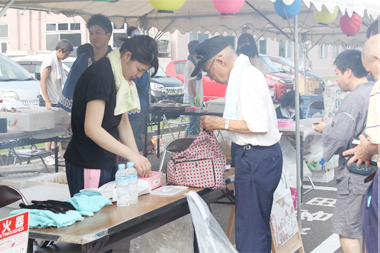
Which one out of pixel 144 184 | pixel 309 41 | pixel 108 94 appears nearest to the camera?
pixel 108 94

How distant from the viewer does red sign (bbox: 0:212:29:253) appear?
7.24 feet

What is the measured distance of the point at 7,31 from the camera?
2473 cm

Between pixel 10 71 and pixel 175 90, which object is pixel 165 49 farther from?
pixel 10 71

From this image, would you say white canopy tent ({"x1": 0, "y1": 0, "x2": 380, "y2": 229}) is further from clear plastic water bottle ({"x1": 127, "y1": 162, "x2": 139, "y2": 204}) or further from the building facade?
the building facade

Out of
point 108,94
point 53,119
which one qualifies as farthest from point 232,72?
point 53,119

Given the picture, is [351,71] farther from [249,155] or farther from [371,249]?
[371,249]

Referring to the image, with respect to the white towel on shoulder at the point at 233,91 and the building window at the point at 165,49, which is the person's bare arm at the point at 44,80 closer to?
the white towel on shoulder at the point at 233,91

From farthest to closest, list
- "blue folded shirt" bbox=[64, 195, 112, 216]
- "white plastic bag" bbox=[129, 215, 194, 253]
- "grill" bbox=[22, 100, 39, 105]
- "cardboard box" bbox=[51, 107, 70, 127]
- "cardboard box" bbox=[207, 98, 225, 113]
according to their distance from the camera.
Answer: "grill" bbox=[22, 100, 39, 105], "cardboard box" bbox=[207, 98, 225, 113], "cardboard box" bbox=[51, 107, 70, 127], "white plastic bag" bbox=[129, 215, 194, 253], "blue folded shirt" bbox=[64, 195, 112, 216]

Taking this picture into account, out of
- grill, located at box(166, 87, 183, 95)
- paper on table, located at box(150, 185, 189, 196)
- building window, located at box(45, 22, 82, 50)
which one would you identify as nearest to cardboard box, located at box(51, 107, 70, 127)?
paper on table, located at box(150, 185, 189, 196)

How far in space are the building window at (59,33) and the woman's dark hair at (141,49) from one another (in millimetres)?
21236

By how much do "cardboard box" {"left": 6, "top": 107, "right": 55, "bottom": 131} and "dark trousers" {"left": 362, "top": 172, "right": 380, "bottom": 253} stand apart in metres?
4.10

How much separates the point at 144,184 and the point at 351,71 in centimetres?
177

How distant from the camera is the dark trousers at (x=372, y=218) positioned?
2493mm

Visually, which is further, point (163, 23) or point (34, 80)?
point (34, 80)
